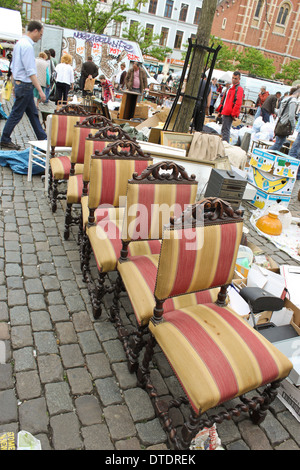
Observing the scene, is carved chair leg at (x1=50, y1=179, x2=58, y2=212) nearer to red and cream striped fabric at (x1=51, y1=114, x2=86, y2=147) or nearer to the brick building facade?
red and cream striped fabric at (x1=51, y1=114, x2=86, y2=147)

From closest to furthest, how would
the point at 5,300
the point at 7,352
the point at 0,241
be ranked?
the point at 7,352
the point at 5,300
the point at 0,241

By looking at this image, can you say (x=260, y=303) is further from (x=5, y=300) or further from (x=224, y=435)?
(x=5, y=300)

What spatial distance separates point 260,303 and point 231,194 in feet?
6.13

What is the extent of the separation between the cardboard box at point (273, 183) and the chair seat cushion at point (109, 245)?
11.3 feet

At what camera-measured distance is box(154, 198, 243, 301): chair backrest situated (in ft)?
5.94

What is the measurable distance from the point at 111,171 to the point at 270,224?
3001 millimetres

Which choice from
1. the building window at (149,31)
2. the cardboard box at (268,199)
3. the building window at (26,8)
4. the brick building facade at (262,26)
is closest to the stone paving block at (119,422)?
the cardboard box at (268,199)

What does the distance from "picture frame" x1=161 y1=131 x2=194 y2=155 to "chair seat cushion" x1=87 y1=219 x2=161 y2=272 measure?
2671 millimetres

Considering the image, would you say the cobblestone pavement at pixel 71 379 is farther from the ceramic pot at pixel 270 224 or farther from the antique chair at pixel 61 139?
the ceramic pot at pixel 270 224

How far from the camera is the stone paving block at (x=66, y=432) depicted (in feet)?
6.03

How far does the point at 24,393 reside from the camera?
207cm

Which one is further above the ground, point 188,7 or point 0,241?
point 188,7

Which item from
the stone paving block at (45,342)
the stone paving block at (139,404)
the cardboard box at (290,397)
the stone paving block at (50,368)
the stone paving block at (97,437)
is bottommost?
the stone paving block at (45,342)

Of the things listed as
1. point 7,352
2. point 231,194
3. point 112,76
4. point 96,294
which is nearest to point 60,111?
point 231,194
